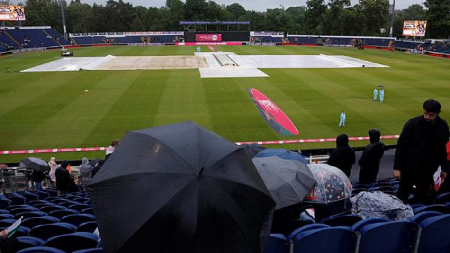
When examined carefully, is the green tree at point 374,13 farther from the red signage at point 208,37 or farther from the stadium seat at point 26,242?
the stadium seat at point 26,242

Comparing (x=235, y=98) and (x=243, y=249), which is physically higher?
(x=243, y=249)

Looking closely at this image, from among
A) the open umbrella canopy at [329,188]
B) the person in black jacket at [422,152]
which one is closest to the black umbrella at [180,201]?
the open umbrella canopy at [329,188]

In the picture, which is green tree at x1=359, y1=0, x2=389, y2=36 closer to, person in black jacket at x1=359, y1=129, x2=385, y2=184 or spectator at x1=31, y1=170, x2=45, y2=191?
person in black jacket at x1=359, y1=129, x2=385, y2=184

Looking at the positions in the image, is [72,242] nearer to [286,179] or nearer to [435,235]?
[286,179]

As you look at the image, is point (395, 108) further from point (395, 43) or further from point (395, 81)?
point (395, 43)

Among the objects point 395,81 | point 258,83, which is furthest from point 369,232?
point 395,81

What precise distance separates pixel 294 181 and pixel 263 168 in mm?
520

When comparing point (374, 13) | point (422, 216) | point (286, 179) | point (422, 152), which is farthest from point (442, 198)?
point (374, 13)

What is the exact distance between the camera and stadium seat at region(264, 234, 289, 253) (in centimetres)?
405

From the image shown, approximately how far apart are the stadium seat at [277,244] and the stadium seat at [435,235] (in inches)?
70.9

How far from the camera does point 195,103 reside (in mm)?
22359

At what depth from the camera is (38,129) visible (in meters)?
17.6

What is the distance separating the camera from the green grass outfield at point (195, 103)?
16.9m

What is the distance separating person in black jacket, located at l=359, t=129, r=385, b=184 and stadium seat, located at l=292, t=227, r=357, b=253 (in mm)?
3561
